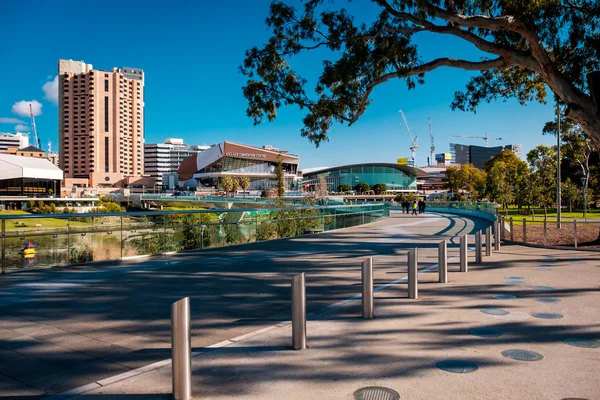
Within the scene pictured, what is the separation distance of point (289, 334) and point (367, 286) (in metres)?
1.28

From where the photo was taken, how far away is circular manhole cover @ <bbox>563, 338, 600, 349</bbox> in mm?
4966

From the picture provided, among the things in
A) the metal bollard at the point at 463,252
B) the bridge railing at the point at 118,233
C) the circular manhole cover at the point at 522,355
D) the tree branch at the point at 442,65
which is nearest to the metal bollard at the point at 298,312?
the circular manhole cover at the point at 522,355

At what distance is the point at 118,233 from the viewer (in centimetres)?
1098

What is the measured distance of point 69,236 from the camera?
33.1ft

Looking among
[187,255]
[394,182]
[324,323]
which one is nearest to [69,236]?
[187,255]

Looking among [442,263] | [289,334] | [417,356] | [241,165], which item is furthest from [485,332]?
[241,165]

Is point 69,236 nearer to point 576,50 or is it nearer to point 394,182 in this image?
point 576,50

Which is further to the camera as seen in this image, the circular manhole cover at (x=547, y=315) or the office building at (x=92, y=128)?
the office building at (x=92, y=128)

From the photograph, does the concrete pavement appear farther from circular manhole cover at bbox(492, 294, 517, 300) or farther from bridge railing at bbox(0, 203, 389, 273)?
bridge railing at bbox(0, 203, 389, 273)

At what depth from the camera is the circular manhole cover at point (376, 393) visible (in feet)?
12.0

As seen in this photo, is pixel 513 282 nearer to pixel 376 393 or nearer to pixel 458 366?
pixel 458 366

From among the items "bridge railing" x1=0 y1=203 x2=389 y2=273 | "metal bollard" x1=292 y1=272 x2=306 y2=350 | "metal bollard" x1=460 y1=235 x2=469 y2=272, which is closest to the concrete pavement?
"metal bollard" x1=292 y1=272 x2=306 y2=350

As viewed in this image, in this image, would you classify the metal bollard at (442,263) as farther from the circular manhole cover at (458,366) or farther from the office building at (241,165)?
the office building at (241,165)

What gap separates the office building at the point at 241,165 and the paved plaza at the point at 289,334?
396ft
